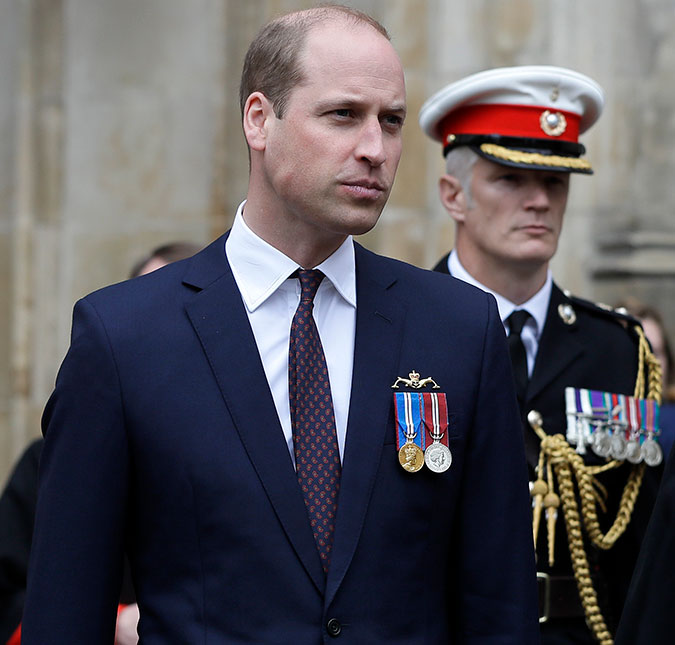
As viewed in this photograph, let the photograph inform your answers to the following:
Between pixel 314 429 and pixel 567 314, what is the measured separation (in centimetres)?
138

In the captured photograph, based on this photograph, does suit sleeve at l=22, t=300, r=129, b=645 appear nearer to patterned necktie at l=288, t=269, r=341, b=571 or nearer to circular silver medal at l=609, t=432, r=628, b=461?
patterned necktie at l=288, t=269, r=341, b=571

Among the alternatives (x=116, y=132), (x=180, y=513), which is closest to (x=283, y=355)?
(x=180, y=513)

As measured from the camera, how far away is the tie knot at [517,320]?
148 inches

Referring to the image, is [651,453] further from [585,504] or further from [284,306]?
[284,306]

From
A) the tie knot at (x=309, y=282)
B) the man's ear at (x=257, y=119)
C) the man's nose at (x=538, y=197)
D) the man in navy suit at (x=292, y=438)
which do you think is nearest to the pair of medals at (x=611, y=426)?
the man's nose at (x=538, y=197)

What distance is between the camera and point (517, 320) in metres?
3.78

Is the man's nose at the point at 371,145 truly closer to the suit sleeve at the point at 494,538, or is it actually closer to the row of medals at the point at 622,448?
the suit sleeve at the point at 494,538

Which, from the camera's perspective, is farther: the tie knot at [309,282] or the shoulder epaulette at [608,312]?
the shoulder epaulette at [608,312]

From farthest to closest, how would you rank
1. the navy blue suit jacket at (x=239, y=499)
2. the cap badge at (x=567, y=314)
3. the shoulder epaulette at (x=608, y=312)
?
1. the shoulder epaulette at (x=608, y=312)
2. the cap badge at (x=567, y=314)
3. the navy blue suit jacket at (x=239, y=499)

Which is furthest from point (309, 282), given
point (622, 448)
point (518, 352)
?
point (622, 448)

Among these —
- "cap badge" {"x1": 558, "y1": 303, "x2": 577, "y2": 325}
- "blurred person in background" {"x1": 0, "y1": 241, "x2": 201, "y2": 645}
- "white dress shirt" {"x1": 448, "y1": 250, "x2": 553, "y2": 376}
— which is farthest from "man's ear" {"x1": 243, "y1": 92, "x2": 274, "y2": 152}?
"blurred person in background" {"x1": 0, "y1": 241, "x2": 201, "y2": 645}

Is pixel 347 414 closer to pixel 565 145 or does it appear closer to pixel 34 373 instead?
pixel 565 145

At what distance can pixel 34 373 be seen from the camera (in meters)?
7.63

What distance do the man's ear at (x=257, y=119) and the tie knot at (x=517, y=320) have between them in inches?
45.7
